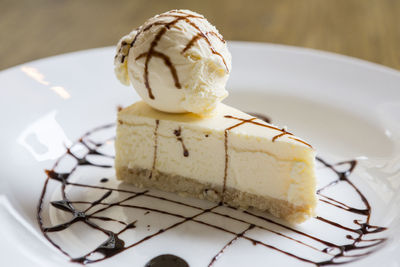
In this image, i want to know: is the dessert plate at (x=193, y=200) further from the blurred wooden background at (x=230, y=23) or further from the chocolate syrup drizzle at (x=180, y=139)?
the blurred wooden background at (x=230, y=23)

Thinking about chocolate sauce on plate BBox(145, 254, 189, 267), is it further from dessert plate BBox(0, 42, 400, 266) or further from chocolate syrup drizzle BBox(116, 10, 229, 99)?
chocolate syrup drizzle BBox(116, 10, 229, 99)

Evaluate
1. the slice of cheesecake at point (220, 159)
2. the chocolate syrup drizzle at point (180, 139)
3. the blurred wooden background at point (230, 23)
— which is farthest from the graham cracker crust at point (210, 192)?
the blurred wooden background at point (230, 23)

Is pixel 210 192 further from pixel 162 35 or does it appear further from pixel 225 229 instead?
pixel 162 35

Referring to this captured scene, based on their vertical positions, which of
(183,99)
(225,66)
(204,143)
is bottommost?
(204,143)

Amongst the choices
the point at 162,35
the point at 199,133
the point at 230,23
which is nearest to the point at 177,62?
the point at 162,35

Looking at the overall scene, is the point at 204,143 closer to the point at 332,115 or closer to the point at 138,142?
the point at 138,142

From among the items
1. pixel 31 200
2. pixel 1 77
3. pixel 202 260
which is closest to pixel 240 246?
pixel 202 260
